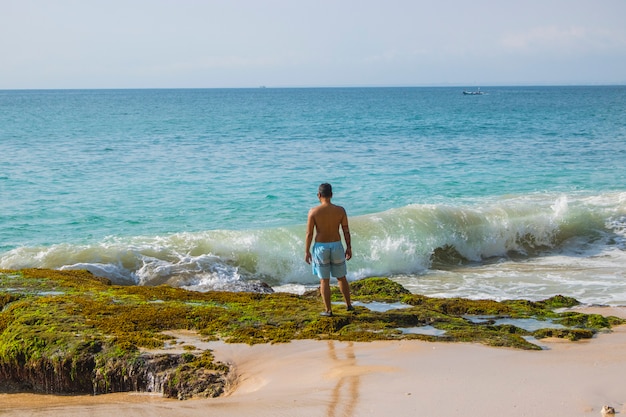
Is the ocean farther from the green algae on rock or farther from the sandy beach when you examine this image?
the sandy beach

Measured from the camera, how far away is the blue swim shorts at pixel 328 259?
8.28 meters

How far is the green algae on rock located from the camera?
21.4 feet

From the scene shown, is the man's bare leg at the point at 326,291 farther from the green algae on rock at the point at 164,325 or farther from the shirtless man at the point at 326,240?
the green algae on rock at the point at 164,325

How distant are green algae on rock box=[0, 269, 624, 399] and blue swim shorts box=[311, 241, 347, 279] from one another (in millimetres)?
540

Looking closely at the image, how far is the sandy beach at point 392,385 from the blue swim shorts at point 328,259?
1218 mm

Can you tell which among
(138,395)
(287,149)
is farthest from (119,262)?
(287,149)

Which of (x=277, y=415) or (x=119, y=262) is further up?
(x=277, y=415)

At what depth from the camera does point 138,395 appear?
20.8 feet

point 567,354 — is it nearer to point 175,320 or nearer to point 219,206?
point 175,320

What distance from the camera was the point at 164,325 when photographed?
769 cm

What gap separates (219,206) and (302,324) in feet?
41.4

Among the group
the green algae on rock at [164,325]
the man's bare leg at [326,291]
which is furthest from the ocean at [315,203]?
the man's bare leg at [326,291]

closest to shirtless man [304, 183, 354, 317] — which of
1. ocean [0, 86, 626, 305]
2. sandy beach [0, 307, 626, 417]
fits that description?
sandy beach [0, 307, 626, 417]

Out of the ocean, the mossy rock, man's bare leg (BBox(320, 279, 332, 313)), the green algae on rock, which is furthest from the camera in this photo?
the ocean
